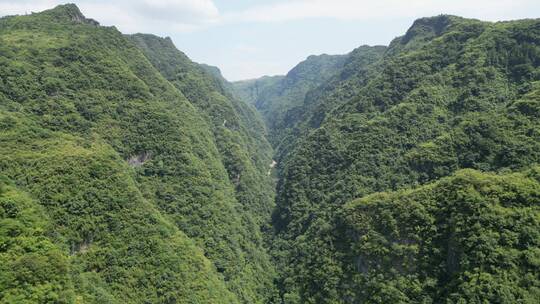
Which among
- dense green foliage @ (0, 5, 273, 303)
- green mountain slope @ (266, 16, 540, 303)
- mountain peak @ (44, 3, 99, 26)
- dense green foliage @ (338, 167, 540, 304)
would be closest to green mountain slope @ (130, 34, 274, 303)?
dense green foliage @ (0, 5, 273, 303)

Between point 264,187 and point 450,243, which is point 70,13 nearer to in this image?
point 264,187

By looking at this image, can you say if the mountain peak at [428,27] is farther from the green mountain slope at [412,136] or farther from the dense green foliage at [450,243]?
the dense green foliage at [450,243]

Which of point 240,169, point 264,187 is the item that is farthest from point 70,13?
point 264,187

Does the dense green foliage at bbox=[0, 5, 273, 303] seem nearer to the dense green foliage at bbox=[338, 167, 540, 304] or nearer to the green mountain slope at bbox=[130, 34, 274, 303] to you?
the green mountain slope at bbox=[130, 34, 274, 303]

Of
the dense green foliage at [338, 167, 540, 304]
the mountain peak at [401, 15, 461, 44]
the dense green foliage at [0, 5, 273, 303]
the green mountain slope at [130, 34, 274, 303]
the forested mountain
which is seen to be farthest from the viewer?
the mountain peak at [401, 15, 461, 44]

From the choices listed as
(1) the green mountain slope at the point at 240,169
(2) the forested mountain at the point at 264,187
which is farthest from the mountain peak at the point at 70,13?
(1) the green mountain slope at the point at 240,169

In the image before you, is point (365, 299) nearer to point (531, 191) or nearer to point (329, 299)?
point (329, 299)

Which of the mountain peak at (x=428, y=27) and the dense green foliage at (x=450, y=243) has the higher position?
the mountain peak at (x=428, y=27)
